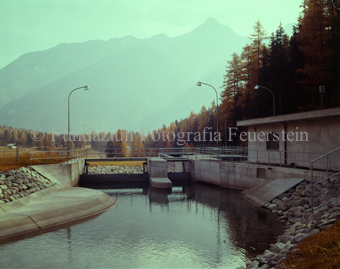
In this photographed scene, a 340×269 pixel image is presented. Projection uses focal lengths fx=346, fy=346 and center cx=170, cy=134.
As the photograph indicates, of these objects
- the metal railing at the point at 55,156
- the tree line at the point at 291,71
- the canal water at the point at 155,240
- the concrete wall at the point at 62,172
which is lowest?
the canal water at the point at 155,240

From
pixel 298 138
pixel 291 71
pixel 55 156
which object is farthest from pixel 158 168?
pixel 291 71

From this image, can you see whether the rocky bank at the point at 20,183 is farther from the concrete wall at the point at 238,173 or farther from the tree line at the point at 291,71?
the concrete wall at the point at 238,173

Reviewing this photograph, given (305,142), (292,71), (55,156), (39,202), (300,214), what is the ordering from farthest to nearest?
1. (292,71)
2. (55,156)
3. (305,142)
4. (39,202)
5. (300,214)

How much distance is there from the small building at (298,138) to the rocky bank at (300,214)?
91.9 inches

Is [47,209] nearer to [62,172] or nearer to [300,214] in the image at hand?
[62,172]

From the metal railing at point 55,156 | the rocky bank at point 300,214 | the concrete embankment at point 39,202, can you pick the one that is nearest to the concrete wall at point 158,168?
the metal railing at point 55,156

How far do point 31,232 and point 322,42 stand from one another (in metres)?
40.1

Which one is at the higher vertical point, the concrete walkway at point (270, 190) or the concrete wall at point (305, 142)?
the concrete wall at point (305, 142)

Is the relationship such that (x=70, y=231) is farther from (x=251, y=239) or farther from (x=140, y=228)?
(x=251, y=239)

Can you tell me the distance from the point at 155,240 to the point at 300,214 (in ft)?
25.5

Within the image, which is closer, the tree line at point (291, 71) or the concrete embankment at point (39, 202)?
the concrete embankment at point (39, 202)

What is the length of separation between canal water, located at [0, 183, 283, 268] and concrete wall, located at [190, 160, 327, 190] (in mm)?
3527

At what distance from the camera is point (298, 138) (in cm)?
2600

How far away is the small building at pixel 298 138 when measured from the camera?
2227 centimetres
